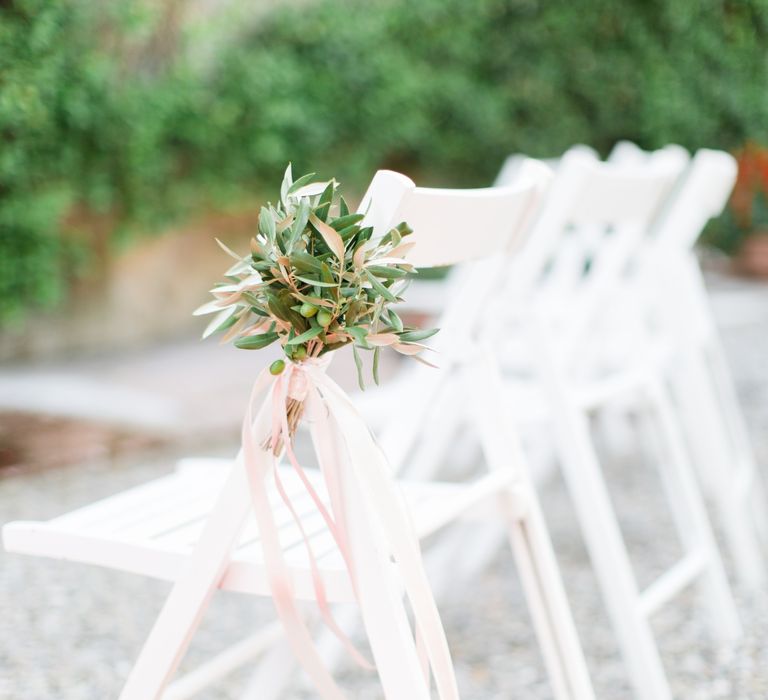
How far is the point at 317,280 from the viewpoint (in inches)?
41.5

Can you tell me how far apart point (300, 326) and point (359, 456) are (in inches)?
6.2

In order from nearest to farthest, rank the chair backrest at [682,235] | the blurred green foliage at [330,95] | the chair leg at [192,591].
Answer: the chair leg at [192,591], the chair backrest at [682,235], the blurred green foliage at [330,95]

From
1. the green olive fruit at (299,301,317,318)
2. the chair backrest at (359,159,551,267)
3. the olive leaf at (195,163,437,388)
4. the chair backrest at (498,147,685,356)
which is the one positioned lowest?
the green olive fruit at (299,301,317,318)

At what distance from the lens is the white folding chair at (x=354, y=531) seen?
1.12 m

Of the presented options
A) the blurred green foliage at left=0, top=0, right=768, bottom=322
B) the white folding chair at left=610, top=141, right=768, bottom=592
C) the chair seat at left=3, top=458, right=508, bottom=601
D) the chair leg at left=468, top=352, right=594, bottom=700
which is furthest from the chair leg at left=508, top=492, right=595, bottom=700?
the blurred green foliage at left=0, top=0, right=768, bottom=322

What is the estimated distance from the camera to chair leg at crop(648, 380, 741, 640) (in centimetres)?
225

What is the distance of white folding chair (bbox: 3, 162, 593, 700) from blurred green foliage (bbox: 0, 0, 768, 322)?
124 inches

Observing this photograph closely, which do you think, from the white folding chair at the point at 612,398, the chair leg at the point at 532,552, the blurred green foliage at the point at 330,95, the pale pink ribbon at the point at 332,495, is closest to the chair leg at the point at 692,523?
the white folding chair at the point at 612,398

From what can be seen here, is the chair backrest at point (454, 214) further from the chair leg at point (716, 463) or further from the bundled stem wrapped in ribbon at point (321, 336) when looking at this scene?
the chair leg at point (716, 463)

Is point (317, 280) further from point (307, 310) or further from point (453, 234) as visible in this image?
point (453, 234)

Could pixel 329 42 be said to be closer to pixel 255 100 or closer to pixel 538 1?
pixel 255 100

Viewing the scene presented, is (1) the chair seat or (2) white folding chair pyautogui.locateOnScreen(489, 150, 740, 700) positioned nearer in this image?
(1) the chair seat

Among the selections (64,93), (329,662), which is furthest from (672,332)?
(64,93)

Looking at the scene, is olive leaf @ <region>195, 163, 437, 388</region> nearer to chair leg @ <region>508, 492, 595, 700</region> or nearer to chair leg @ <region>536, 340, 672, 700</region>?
chair leg @ <region>508, 492, 595, 700</region>
